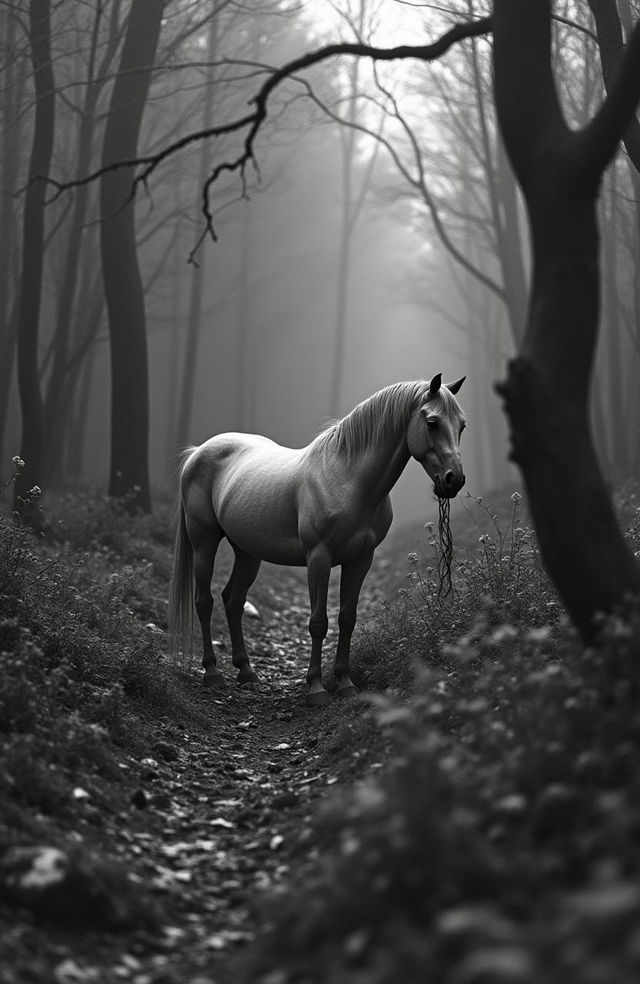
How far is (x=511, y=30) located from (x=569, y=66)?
15.1m

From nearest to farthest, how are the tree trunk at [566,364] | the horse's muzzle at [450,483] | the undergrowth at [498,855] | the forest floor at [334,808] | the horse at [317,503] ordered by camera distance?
the undergrowth at [498,855], the forest floor at [334,808], the tree trunk at [566,364], the horse's muzzle at [450,483], the horse at [317,503]

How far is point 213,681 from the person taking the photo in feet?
26.5

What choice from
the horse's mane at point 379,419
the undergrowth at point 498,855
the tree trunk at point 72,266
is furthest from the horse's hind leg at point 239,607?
the tree trunk at point 72,266

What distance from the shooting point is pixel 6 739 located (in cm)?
461

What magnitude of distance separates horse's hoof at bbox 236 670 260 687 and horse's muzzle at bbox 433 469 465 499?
283 centimetres

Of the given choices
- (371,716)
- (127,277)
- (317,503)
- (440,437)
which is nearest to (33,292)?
(127,277)

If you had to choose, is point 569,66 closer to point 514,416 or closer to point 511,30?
point 511,30

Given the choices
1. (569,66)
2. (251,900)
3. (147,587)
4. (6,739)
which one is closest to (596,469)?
(251,900)

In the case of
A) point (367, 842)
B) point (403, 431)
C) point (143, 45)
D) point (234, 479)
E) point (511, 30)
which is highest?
point (143, 45)

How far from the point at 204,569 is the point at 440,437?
303cm

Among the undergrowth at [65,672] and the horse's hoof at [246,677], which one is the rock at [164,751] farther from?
the horse's hoof at [246,677]

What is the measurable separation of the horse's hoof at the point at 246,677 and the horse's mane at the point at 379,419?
2263 mm

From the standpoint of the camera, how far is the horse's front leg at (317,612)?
23.6ft

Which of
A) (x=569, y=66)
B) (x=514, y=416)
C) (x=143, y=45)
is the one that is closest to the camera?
(x=514, y=416)
